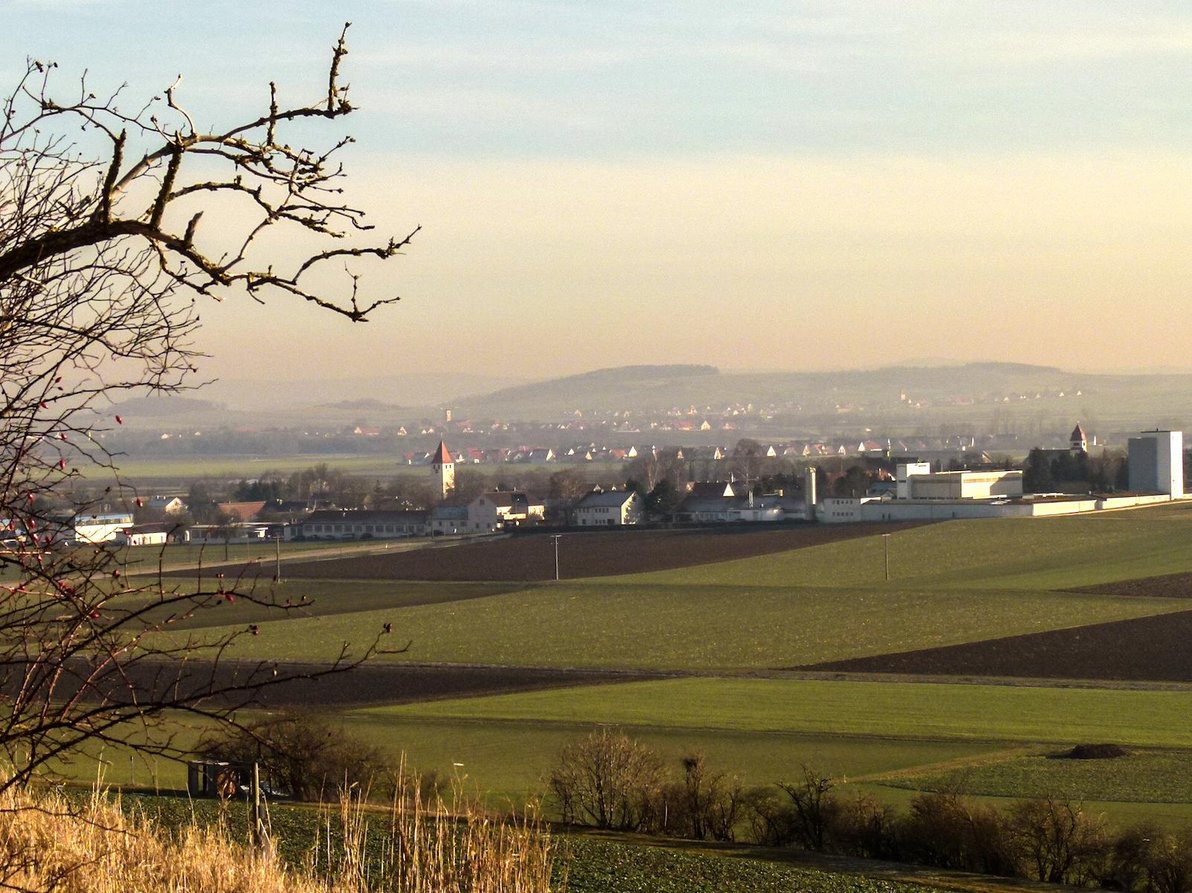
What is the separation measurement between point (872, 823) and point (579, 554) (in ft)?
166

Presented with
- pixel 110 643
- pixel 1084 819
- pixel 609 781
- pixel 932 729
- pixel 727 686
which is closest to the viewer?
pixel 110 643

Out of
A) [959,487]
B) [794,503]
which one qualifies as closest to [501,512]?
[794,503]

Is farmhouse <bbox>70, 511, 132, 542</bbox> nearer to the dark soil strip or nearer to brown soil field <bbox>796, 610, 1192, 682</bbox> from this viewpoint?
the dark soil strip

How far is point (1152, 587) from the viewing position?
49531 millimetres

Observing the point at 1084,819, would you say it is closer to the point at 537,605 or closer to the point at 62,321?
the point at 62,321

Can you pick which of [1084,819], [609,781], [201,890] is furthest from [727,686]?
[201,890]

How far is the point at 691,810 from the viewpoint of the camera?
18219 millimetres

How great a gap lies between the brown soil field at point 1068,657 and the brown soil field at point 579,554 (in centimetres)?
2325

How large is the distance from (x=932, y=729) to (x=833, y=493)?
70050mm

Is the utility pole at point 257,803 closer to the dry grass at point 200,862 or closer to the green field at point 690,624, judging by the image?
the dry grass at point 200,862

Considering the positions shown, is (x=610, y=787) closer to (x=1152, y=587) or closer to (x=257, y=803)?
(x=257, y=803)

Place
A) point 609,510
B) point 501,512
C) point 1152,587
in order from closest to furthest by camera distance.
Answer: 1. point 1152,587
2. point 609,510
3. point 501,512

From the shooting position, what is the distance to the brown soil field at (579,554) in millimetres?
61062

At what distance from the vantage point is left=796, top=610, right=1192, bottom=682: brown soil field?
112 ft
